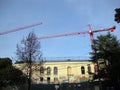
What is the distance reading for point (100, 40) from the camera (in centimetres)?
5566

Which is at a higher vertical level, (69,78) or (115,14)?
(115,14)

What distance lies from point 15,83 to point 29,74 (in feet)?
46.5

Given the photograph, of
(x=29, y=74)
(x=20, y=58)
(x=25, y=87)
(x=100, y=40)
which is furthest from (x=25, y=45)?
(x=100, y=40)

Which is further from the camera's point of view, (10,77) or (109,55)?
(109,55)

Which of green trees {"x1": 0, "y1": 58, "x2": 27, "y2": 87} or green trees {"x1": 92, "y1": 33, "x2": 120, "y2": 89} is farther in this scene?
green trees {"x1": 0, "y1": 58, "x2": 27, "y2": 87}

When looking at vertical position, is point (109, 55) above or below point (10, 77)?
above

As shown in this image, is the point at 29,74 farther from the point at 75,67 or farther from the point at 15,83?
the point at 75,67

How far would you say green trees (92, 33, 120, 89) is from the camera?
124 ft

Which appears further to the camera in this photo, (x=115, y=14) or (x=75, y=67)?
(x=75, y=67)

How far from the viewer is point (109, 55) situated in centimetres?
4481

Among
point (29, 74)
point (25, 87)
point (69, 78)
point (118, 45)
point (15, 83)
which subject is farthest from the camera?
point (69, 78)

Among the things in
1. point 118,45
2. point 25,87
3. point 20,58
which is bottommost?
point 25,87

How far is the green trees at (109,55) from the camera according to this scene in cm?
3794

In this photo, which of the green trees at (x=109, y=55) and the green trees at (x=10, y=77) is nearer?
the green trees at (x=109, y=55)
